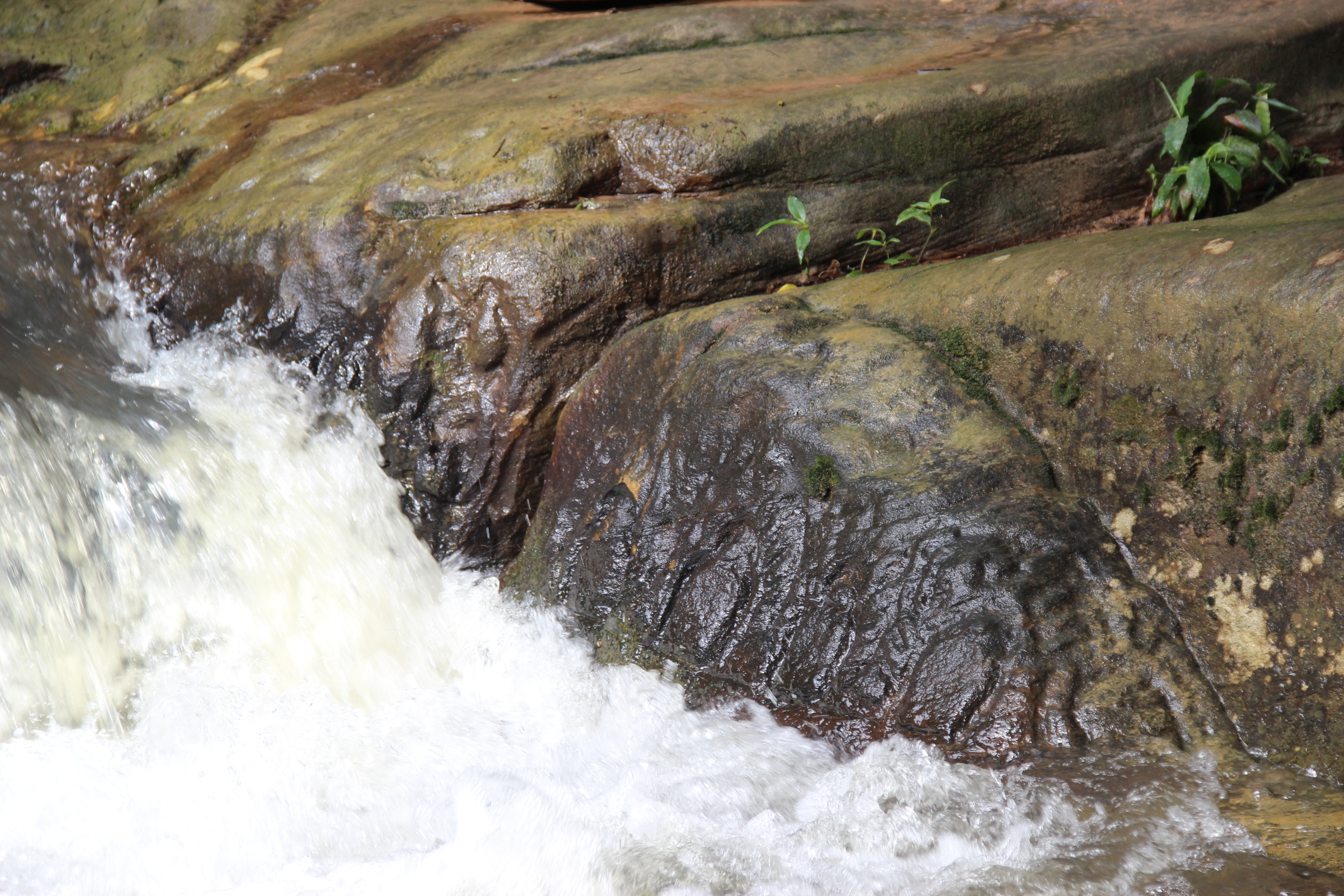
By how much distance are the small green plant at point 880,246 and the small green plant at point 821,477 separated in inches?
59.7

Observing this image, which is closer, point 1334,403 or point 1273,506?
point 1334,403

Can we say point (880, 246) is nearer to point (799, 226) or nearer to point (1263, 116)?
point (799, 226)

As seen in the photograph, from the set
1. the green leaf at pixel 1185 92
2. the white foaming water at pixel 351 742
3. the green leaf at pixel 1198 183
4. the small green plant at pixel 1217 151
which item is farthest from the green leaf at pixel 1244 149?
the white foaming water at pixel 351 742

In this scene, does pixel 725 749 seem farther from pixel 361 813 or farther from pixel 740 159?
pixel 740 159

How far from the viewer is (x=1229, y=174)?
12.7 ft

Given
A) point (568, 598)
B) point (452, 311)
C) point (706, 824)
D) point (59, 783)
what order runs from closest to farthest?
point (706, 824)
point (59, 783)
point (568, 598)
point (452, 311)

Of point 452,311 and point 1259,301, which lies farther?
point 452,311

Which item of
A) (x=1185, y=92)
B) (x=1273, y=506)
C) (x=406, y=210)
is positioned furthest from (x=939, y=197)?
(x=406, y=210)

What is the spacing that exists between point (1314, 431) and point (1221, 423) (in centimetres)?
23

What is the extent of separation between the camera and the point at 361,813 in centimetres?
268

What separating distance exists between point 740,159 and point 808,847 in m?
2.87

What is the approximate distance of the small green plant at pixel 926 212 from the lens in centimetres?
380

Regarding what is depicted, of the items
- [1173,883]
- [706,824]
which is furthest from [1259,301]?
[706,824]

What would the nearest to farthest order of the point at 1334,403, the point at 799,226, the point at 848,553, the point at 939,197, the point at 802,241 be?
the point at 1334,403
the point at 848,553
the point at 939,197
the point at 802,241
the point at 799,226
